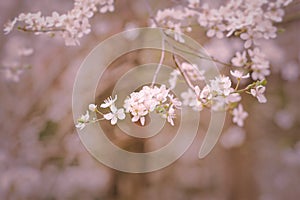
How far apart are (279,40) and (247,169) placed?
0.80 m

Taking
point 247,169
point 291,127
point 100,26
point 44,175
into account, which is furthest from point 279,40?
point 44,175

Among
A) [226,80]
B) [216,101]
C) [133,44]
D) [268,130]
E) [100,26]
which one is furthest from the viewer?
[268,130]

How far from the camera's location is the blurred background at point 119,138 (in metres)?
2.06

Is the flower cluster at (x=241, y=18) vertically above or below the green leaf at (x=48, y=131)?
below

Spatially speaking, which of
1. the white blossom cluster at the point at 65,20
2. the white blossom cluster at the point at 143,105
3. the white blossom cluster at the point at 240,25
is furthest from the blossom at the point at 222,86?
the white blossom cluster at the point at 65,20

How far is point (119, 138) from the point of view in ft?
7.32

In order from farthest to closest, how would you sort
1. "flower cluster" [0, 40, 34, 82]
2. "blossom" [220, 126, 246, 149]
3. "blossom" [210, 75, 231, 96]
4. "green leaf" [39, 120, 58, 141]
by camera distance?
"blossom" [220, 126, 246, 149] < "green leaf" [39, 120, 58, 141] < "flower cluster" [0, 40, 34, 82] < "blossom" [210, 75, 231, 96]

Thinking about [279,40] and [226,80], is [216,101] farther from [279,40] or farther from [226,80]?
[279,40]

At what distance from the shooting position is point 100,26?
228 cm

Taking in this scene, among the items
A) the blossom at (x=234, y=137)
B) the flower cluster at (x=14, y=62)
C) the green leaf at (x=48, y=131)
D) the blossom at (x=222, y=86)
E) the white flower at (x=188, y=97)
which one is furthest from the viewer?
the blossom at (x=234, y=137)

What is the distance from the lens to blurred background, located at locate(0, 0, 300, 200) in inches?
81.3

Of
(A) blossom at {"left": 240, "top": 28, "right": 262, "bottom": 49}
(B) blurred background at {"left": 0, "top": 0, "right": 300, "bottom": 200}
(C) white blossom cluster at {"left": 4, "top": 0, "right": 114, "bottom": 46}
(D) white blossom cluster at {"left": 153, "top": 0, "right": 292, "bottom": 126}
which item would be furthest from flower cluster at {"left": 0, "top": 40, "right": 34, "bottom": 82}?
(A) blossom at {"left": 240, "top": 28, "right": 262, "bottom": 49}

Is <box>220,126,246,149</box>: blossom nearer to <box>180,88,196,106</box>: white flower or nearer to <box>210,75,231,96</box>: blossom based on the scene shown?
<box>180,88,196,106</box>: white flower

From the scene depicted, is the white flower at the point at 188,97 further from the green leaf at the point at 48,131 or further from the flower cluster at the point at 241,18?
the green leaf at the point at 48,131
